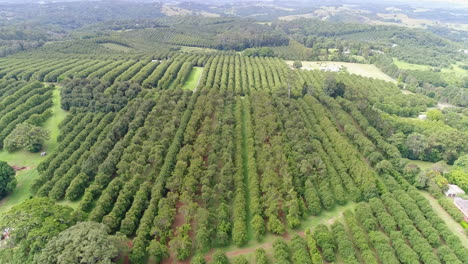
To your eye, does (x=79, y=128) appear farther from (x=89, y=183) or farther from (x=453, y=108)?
(x=453, y=108)

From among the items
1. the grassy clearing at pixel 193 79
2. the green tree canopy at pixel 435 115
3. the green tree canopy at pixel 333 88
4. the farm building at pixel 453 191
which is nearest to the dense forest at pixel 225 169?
the green tree canopy at pixel 333 88

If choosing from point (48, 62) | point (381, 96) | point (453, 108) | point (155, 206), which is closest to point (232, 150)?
point (155, 206)

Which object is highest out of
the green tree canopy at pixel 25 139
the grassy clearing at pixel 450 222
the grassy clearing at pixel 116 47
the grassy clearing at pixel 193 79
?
the grassy clearing at pixel 116 47

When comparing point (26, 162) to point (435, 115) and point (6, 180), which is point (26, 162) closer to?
point (6, 180)

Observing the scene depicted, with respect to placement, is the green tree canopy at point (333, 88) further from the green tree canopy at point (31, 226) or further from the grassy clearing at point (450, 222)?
the green tree canopy at point (31, 226)

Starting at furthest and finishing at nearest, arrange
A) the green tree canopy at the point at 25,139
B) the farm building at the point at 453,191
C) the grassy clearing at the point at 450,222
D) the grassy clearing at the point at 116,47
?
the grassy clearing at the point at 116,47
the green tree canopy at the point at 25,139
the farm building at the point at 453,191
the grassy clearing at the point at 450,222

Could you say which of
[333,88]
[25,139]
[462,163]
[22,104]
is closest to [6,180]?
[25,139]
